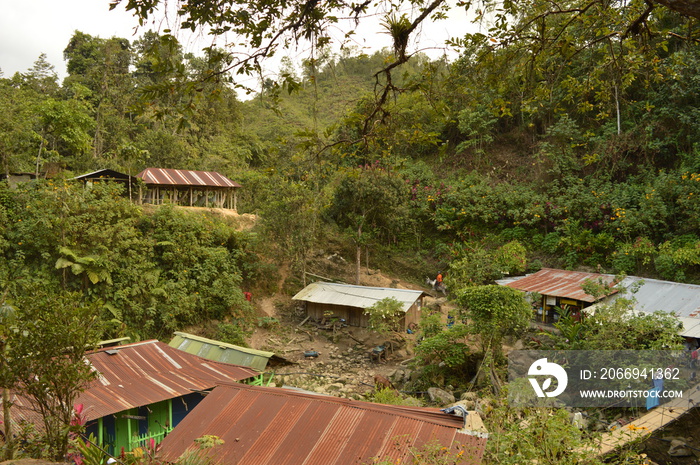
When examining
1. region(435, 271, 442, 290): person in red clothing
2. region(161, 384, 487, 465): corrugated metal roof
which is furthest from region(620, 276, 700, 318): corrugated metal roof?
region(161, 384, 487, 465): corrugated metal roof

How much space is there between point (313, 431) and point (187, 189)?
16.3 m

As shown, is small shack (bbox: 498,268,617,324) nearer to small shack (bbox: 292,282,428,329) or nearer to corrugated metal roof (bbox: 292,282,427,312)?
small shack (bbox: 292,282,428,329)

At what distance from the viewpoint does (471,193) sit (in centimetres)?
2153

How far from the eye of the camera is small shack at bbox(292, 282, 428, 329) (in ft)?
Result: 51.3

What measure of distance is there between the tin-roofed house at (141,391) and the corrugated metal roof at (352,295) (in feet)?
21.3

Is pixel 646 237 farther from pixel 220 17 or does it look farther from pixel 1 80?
pixel 1 80

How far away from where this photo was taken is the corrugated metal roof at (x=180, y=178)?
706 inches

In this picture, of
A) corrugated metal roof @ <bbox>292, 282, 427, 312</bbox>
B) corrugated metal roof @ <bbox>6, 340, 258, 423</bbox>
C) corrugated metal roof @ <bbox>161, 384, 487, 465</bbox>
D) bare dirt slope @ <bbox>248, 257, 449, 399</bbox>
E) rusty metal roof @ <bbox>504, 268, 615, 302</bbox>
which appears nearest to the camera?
corrugated metal roof @ <bbox>161, 384, 487, 465</bbox>

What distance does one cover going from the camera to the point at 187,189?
19.1 m

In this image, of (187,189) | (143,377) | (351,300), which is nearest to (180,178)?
(187,189)

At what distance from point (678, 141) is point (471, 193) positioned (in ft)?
29.0

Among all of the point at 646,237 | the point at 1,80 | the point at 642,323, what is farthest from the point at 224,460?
the point at 1,80

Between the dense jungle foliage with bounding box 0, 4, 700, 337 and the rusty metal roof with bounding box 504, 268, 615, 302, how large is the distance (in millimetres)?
1712
